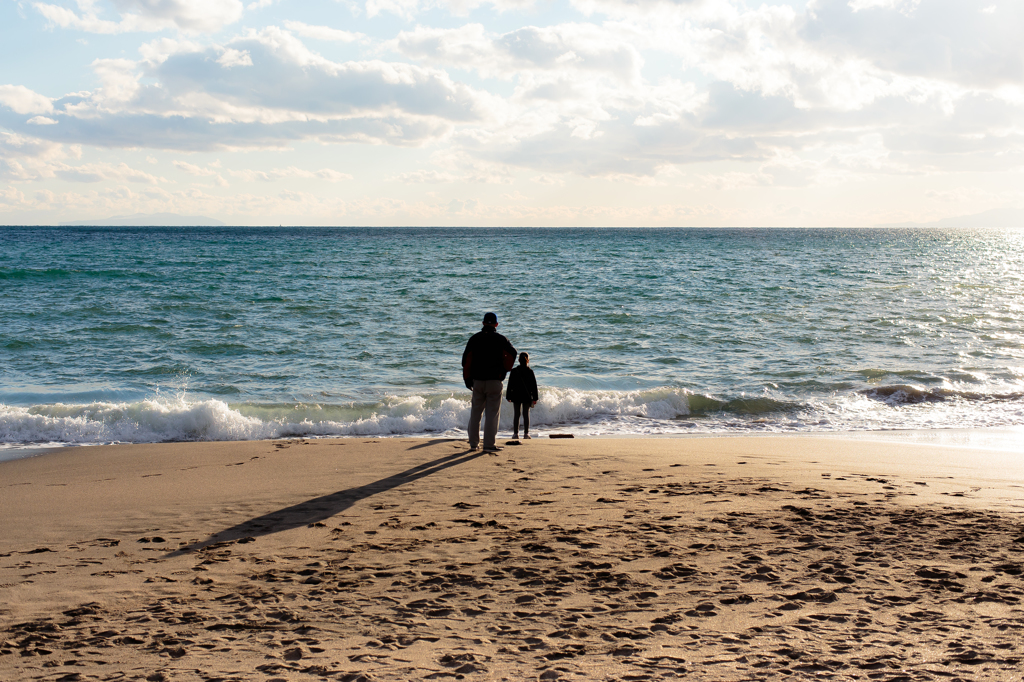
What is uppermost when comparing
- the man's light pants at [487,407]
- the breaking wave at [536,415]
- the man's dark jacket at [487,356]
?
the man's dark jacket at [487,356]

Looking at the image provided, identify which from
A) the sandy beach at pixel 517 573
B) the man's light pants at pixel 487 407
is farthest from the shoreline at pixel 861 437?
the sandy beach at pixel 517 573

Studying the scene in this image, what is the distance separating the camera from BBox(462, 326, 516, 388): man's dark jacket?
348 inches

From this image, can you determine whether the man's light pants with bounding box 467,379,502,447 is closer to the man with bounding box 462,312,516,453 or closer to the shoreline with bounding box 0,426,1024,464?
the man with bounding box 462,312,516,453

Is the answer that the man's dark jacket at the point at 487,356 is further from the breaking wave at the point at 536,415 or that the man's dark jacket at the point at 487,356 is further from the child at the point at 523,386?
the breaking wave at the point at 536,415

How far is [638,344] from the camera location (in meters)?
18.0

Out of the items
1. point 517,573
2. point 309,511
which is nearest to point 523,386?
point 309,511

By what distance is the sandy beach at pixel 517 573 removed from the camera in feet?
12.0

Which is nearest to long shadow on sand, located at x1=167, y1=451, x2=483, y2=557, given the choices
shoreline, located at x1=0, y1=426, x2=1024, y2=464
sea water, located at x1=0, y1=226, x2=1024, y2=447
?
shoreline, located at x1=0, y1=426, x2=1024, y2=464

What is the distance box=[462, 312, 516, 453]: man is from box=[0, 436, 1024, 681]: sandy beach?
1044 mm

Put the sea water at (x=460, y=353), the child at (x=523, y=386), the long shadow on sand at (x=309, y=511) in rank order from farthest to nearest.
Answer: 1. the sea water at (x=460, y=353)
2. the child at (x=523, y=386)
3. the long shadow on sand at (x=309, y=511)

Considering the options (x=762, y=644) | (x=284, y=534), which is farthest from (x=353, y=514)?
(x=762, y=644)

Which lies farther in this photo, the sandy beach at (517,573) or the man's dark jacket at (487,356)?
the man's dark jacket at (487,356)

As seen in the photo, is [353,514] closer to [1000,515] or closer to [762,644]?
[762,644]

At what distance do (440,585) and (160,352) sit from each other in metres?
14.0
